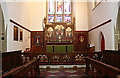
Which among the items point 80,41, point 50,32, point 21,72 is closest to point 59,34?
point 50,32

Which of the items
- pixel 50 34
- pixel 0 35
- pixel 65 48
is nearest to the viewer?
pixel 0 35

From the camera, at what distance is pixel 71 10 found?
583 inches

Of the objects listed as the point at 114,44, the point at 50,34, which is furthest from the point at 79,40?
the point at 114,44

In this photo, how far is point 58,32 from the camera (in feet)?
44.2

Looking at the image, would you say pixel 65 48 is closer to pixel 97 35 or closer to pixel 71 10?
pixel 97 35

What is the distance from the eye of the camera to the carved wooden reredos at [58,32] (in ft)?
44.0

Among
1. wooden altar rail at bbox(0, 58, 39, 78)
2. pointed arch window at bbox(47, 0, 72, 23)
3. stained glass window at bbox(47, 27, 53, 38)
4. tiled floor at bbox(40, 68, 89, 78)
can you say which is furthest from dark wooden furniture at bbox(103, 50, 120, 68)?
pointed arch window at bbox(47, 0, 72, 23)

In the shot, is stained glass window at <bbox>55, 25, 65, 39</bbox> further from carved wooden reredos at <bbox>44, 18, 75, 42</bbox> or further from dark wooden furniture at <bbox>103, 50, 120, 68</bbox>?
dark wooden furniture at <bbox>103, 50, 120, 68</bbox>

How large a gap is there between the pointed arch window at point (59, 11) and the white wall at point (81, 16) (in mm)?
773

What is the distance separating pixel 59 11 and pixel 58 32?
9.13 ft

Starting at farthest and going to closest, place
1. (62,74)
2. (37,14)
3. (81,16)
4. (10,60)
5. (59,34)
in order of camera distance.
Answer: (81,16), (37,14), (59,34), (10,60), (62,74)

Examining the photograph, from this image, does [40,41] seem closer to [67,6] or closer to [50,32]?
[50,32]

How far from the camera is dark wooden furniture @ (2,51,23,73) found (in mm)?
4852

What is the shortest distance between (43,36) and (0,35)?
6.96 metres
